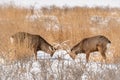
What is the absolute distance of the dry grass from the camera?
45.1 ft

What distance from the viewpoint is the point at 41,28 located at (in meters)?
15.8

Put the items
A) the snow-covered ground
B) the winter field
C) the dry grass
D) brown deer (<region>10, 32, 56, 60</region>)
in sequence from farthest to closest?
the dry grass, brown deer (<region>10, 32, 56, 60</region>), the winter field, the snow-covered ground

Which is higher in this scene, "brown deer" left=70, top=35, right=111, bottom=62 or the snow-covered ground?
the snow-covered ground

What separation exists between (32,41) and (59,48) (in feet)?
2.45

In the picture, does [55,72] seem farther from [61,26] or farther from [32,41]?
[61,26]

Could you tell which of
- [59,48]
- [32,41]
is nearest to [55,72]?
[59,48]

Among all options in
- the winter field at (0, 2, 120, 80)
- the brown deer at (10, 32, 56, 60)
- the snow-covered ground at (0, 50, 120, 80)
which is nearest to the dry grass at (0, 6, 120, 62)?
the winter field at (0, 2, 120, 80)

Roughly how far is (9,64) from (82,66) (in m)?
1.20

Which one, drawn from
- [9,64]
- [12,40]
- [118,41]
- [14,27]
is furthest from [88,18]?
[9,64]

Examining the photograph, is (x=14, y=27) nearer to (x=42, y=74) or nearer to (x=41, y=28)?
(x=41, y=28)

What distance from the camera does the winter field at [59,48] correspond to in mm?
6363

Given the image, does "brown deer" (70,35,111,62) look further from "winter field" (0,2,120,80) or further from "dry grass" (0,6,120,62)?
"dry grass" (0,6,120,62)

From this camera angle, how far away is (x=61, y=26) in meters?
16.5

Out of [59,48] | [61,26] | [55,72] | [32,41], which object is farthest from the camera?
[61,26]
